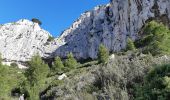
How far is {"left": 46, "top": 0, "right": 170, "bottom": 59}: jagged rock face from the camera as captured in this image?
77.6m

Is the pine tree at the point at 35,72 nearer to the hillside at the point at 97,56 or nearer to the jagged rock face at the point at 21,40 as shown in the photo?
the hillside at the point at 97,56

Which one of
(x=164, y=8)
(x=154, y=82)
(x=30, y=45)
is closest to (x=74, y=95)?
(x=154, y=82)

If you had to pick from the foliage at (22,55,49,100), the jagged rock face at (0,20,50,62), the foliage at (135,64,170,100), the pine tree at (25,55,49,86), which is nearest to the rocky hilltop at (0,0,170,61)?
the jagged rock face at (0,20,50,62)

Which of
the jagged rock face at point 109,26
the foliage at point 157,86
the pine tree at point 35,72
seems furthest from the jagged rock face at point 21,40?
the foliage at point 157,86

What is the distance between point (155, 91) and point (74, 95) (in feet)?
9.93

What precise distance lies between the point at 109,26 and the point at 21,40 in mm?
33720

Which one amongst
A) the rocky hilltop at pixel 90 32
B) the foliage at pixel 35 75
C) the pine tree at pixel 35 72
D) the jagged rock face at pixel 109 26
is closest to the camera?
the foliage at pixel 35 75

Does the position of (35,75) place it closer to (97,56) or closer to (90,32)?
(97,56)

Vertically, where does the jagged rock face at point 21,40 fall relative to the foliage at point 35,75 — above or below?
above

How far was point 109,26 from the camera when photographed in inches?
3752

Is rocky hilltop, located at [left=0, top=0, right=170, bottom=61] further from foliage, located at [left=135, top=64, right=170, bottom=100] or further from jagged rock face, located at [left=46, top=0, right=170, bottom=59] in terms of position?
foliage, located at [left=135, top=64, right=170, bottom=100]

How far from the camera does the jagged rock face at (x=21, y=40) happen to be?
113438 mm

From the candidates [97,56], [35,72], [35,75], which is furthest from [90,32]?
[35,75]

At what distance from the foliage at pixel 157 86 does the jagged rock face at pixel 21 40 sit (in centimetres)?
10474
